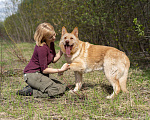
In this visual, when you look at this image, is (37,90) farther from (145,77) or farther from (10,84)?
(145,77)

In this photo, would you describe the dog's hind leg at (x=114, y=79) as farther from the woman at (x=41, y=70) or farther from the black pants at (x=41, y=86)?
the black pants at (x=41, y=86)

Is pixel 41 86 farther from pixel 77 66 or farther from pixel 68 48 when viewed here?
pixel 68 48

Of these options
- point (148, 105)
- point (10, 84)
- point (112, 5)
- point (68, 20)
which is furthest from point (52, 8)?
point (148, 105)

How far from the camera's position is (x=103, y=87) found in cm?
379

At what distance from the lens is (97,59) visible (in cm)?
337

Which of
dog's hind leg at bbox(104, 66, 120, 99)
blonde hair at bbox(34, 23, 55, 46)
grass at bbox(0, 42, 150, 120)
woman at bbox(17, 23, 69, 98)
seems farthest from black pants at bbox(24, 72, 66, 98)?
dog's hind leg at bbox(104, 66, 120, 99)

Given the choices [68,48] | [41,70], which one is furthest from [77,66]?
[41,70]

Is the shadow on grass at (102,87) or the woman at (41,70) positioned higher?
the woman at (41,70)

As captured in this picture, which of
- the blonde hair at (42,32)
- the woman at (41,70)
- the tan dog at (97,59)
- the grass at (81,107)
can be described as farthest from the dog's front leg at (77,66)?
the blonde hair at (42,32)

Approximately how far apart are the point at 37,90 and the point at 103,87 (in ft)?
5.00

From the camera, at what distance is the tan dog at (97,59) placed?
10.3 feet

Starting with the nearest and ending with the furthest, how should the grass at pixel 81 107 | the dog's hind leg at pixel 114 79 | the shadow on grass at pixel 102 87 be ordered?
the grass at pixel 81 107, the dog's hind leg at pixel 114 79, the shadow on grass at pixel 102 87

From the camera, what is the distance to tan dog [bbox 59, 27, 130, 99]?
314 centimetres

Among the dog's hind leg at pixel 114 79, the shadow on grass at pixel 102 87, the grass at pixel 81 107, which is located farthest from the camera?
the shadow on grass at pixel 102 87
